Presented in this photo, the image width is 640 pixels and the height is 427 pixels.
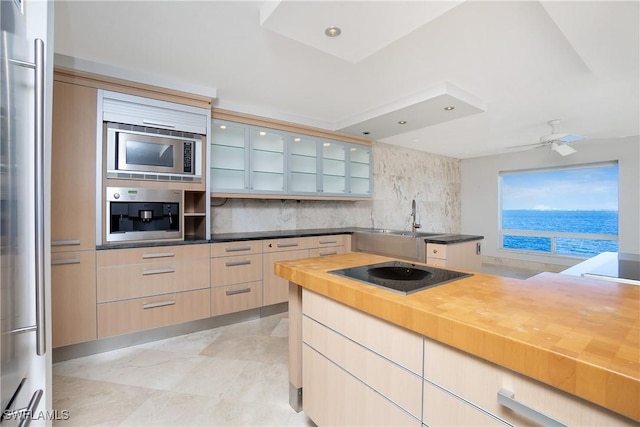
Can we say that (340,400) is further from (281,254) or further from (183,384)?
(281,254)

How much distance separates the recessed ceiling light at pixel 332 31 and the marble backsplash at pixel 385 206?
2285 mm

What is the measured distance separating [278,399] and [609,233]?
617cm

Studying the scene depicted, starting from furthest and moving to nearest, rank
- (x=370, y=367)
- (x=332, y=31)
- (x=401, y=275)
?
(x=332, y=31)
(x=401, y=275)
(x=370, y=367)

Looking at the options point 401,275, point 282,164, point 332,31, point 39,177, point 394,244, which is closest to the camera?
point 39,177

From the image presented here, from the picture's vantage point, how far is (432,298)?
1041 millimetres

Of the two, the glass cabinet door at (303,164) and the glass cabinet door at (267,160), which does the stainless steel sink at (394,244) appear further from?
the glass cabinet door at (267,160)

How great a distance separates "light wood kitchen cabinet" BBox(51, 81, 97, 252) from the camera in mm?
2230

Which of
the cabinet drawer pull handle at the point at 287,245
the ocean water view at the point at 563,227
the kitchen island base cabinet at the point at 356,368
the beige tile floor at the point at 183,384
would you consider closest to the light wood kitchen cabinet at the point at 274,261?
the cabinet drawer pull handle at the point at 287,245

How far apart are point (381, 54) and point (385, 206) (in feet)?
10.7

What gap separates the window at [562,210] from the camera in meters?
5.12

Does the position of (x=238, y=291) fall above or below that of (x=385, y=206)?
below

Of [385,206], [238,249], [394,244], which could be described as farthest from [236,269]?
[385,206]

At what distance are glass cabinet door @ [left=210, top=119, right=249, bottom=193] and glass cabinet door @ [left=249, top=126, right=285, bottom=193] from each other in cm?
9

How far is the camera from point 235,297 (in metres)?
2.97
